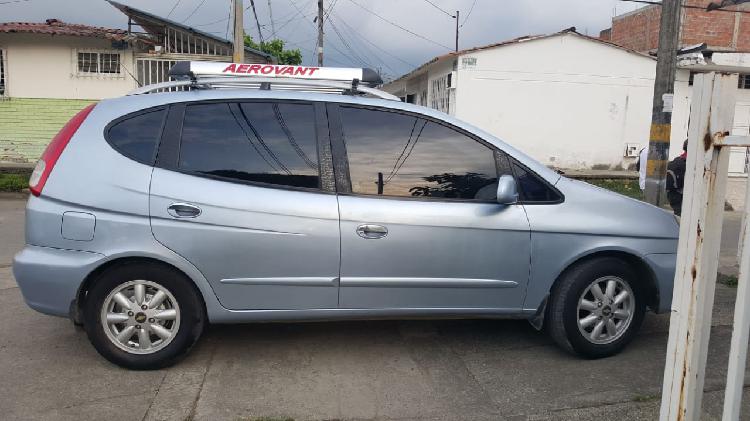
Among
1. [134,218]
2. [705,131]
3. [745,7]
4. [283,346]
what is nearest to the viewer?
[705,131]

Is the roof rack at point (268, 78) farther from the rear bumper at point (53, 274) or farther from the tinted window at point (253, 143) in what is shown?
the rear bumper at point (53, 274)

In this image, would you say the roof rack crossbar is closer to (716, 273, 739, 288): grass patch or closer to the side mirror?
the side mirror

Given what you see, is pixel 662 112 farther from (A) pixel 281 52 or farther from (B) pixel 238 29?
(A) pixel 281 52

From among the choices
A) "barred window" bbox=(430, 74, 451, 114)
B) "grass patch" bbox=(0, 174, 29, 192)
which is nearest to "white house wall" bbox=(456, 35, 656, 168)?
"barred window" bbox=(430, 74, 451, 114)

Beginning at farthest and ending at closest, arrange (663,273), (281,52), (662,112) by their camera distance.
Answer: (281,52)
(662,112)
(663,273)

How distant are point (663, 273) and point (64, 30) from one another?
1438 cm

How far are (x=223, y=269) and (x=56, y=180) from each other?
3.71 ft

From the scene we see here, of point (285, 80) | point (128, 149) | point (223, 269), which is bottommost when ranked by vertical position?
point (223, 269)

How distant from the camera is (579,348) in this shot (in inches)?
163

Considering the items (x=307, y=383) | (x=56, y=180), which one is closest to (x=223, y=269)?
(x=307, y=383)

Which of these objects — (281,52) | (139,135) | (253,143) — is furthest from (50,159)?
(281,52)

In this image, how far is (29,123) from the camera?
15141 mm

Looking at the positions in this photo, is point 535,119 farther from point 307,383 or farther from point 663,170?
point 307,383

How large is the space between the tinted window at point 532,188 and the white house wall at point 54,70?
12892mm
